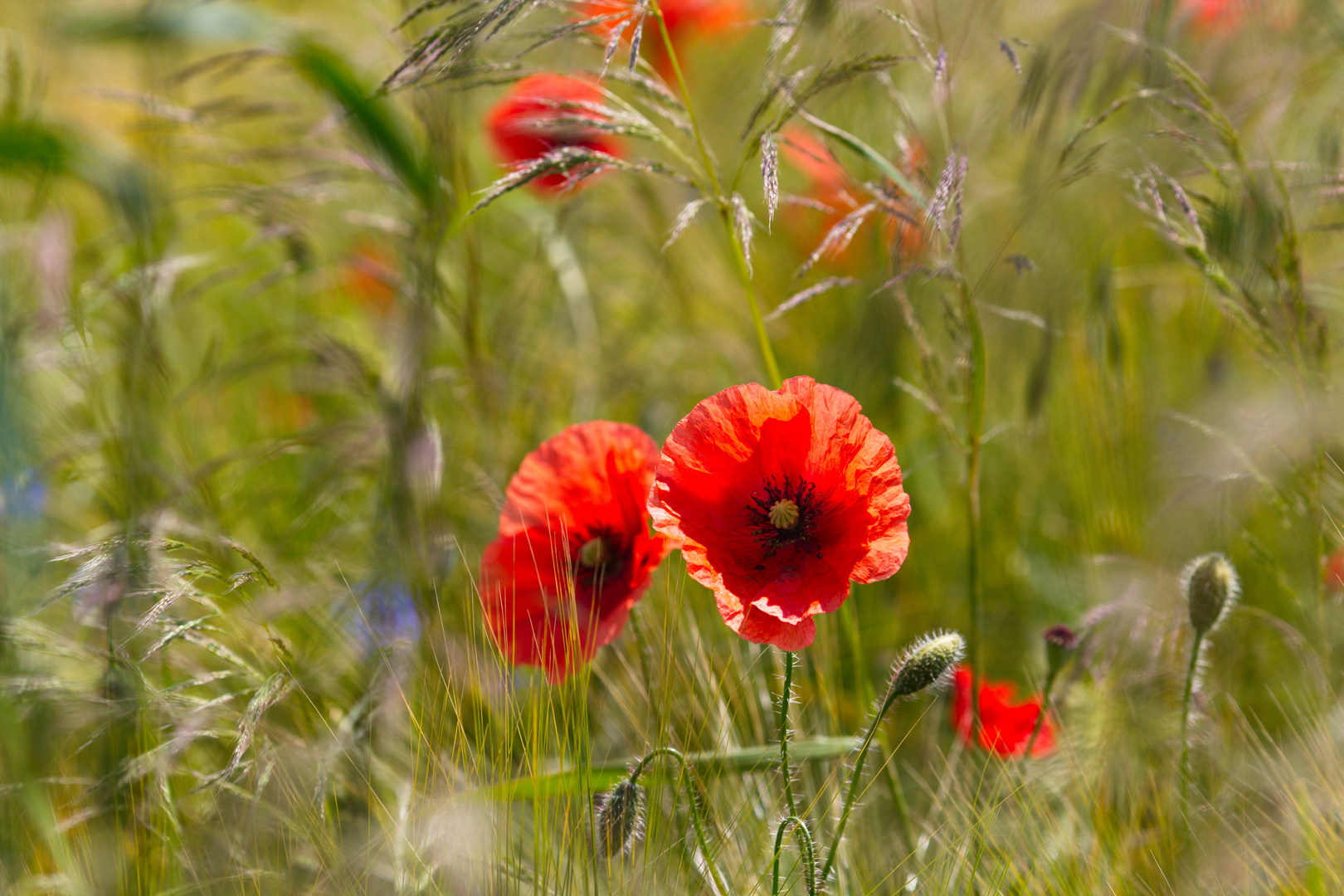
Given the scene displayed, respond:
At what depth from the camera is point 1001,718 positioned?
3.14 ft

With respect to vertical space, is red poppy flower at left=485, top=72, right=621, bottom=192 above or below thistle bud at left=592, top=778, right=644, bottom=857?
above

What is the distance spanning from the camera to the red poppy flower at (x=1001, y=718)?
2.95 ft

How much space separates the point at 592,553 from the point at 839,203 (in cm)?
89

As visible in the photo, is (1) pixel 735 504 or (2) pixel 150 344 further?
(2) pixel 150 344

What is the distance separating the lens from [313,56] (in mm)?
926

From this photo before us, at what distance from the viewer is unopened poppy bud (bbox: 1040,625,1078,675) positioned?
81 cm

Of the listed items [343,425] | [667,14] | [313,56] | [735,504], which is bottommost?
[735,504]

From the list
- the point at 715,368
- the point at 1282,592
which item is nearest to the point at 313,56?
the point at 715,368

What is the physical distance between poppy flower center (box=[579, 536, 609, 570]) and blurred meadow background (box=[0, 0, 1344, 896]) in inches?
2.3

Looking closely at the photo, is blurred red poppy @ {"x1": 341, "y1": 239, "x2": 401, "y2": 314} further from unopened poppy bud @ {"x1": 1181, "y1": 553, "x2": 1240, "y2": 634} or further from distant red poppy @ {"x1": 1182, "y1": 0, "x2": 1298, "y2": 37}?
unopened poppy bud @ {"x1": 1181, "y1": 553, "x2": 1240, "y2": 634}

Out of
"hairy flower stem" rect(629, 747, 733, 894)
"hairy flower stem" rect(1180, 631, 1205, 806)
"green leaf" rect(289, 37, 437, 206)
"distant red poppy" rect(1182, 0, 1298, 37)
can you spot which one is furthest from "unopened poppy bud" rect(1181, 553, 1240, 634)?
"green leaf" rect(289, 37, 437, 206)

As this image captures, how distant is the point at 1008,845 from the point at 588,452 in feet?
1.42

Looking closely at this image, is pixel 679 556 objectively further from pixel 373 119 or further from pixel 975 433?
pixel 373 119

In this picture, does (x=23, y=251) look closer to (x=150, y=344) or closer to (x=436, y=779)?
(x=150, y=344)
